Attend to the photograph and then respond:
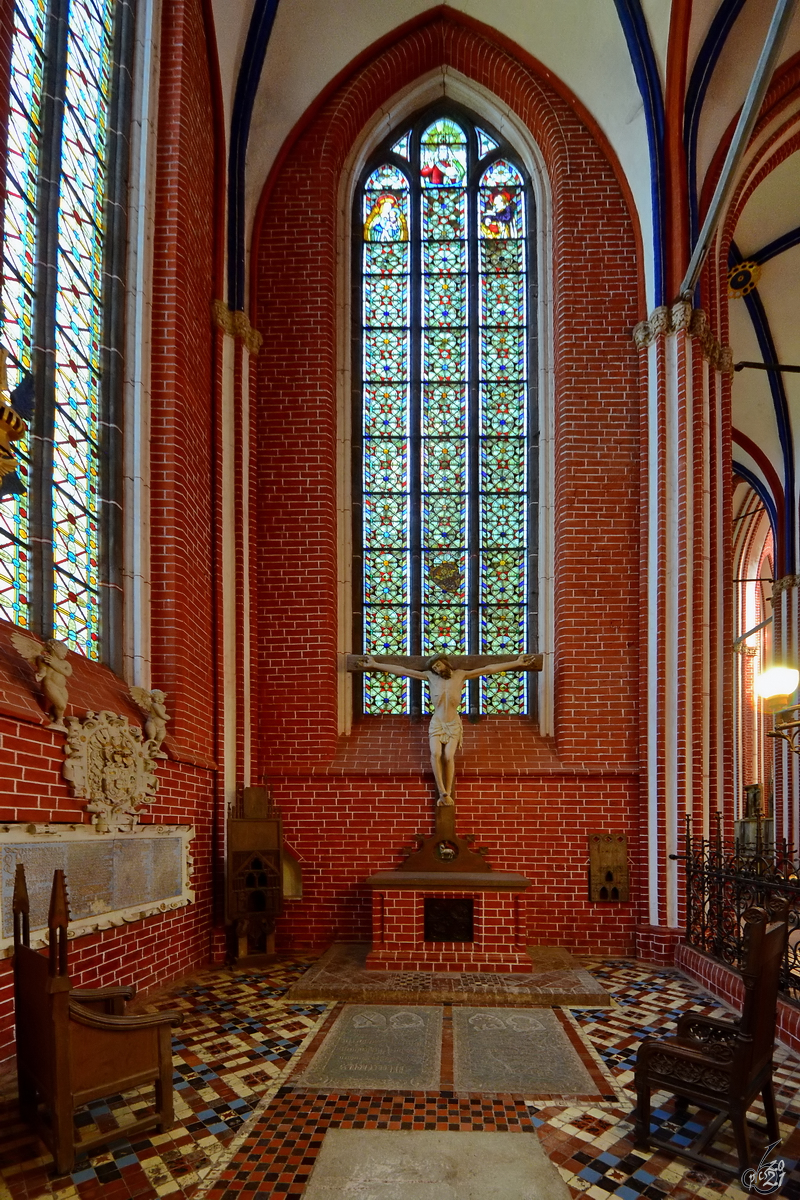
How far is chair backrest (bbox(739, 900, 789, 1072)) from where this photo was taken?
382 cm

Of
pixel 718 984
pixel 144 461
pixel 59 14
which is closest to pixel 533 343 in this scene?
pixel 144 461

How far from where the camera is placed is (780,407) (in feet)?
48.7

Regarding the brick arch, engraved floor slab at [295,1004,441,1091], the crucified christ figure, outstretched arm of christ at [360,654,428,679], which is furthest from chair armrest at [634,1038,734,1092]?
outstretched arm of christ at [360,654,428,679]

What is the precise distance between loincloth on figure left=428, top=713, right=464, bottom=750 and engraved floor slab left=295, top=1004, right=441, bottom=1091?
2.83 metres

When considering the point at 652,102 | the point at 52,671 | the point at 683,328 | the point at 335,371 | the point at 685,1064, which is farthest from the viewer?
the point at 335,371

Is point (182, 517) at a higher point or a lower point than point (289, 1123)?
higher

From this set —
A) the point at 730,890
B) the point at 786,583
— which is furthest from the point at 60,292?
the point at 786,583

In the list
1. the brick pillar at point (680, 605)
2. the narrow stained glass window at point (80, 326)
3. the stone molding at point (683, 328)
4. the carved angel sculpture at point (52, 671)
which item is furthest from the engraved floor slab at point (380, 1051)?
the stone molding at point (683, 328)

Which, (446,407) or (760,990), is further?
(446,407)

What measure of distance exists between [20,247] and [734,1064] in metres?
6.43

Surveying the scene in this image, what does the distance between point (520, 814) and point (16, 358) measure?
6.27 meters

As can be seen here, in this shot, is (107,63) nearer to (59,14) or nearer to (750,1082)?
(59,14)

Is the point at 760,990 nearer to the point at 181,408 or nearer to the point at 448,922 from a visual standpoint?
the point at 448,922

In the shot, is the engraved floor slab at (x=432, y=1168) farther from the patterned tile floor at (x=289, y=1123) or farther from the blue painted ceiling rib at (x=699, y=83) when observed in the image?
the blue painted ceiling rib at (x=699, y=83)
